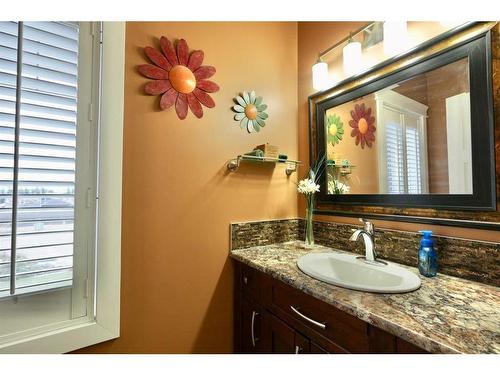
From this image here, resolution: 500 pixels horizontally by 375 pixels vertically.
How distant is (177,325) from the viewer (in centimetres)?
108

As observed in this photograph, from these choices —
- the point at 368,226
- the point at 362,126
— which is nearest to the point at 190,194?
the point at 368,226

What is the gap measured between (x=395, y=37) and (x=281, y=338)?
1396 mm

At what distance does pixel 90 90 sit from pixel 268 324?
1.27 metres

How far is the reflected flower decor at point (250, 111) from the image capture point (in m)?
1.27

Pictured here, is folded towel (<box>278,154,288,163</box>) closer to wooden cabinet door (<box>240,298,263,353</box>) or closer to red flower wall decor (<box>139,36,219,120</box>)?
red flower wall decor (<box>139,36,219,120</box>)

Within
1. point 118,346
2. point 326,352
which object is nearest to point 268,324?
point 326,352

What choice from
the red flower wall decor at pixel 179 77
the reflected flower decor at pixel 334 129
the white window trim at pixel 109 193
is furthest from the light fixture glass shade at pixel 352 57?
the white window trim at pixel 109 193

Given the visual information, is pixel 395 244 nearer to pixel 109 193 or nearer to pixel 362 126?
pixel 362 126

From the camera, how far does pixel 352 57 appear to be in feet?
3.73

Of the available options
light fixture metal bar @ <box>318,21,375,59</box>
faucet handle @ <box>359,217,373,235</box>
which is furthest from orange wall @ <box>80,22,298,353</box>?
faucet handle @ <box>359,217,373,235</box>

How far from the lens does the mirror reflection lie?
83cm

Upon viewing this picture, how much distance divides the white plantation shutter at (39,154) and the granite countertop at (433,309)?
0.87 meters

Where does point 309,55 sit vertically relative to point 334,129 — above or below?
above

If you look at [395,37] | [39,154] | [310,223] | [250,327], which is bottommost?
[250,327]
